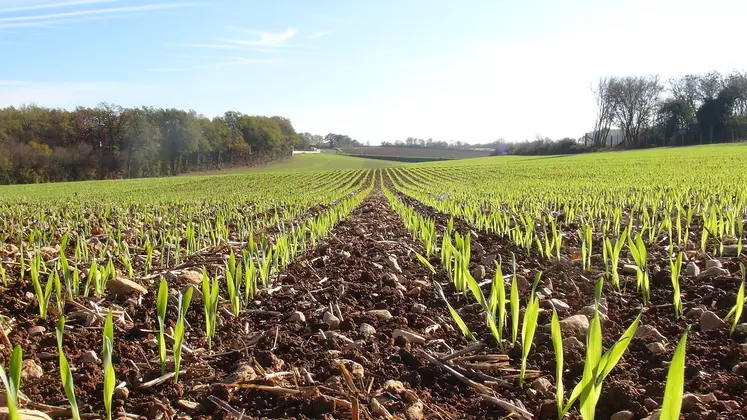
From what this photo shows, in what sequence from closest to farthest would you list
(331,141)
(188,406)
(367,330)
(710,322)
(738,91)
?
1. (188,406)
2. (710,322)
3. (367,330)
4. (738,91)
5. (331,141)

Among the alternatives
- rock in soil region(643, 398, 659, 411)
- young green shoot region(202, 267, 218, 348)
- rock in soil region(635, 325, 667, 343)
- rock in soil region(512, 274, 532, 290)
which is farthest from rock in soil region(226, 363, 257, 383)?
rock in soil region(512, 274, 532, 290)

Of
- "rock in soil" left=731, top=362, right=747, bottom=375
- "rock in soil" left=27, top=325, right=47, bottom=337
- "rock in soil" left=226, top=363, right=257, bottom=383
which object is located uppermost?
"rock in soil" left=731, top=362, right=747, bottom=375

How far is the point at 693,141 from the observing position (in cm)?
5372

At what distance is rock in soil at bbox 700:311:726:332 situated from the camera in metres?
1.92

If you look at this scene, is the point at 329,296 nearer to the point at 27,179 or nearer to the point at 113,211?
the point at 113,211

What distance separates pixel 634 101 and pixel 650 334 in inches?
2813

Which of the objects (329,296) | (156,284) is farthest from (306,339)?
(156,284)

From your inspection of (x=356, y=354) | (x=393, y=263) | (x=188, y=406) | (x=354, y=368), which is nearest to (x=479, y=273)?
(x=393, y=263)

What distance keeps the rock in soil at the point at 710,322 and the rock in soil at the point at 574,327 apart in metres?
0.46

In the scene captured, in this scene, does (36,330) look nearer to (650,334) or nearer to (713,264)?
(650,334)

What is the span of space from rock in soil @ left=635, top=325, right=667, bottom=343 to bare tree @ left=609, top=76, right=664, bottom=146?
67.5 m

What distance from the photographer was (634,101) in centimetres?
6309

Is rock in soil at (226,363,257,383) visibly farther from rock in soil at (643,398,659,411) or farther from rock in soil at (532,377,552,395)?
rock in soil at (643,398,659,411)

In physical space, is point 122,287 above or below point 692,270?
below
